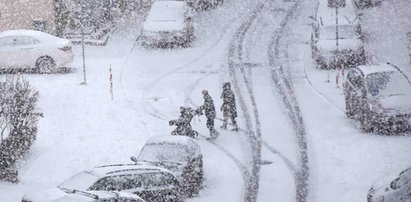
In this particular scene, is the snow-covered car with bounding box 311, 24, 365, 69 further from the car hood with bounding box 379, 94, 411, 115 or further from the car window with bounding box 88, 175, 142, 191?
the car window with bounding box 88, 175, 142, 191

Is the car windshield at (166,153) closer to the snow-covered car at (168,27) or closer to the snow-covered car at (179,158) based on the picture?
the snow-covered car at (179,158)

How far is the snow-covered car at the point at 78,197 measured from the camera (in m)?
15.8

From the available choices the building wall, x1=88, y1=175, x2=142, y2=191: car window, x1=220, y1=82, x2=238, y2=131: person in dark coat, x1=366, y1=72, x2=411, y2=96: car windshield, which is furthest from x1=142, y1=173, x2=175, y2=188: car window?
the building wall

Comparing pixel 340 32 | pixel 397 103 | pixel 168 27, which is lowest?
pixel 397 103

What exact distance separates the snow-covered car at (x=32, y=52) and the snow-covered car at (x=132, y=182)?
561 inches

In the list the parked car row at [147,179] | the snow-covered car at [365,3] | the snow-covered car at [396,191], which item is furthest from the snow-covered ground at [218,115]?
the snow-covered car at [365,3]

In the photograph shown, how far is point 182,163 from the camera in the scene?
21.5 metres

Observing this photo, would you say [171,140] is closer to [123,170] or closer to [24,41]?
[123,170]

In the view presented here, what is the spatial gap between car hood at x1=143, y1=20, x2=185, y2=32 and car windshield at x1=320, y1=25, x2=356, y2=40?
5.59 meters

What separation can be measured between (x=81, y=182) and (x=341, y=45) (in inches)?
710

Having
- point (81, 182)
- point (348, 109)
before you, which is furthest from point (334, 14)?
point (81, 182)

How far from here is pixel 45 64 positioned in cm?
3306

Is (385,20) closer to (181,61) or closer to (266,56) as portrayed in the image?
(266,56)

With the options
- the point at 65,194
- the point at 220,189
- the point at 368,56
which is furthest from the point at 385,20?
the point at 65,194
